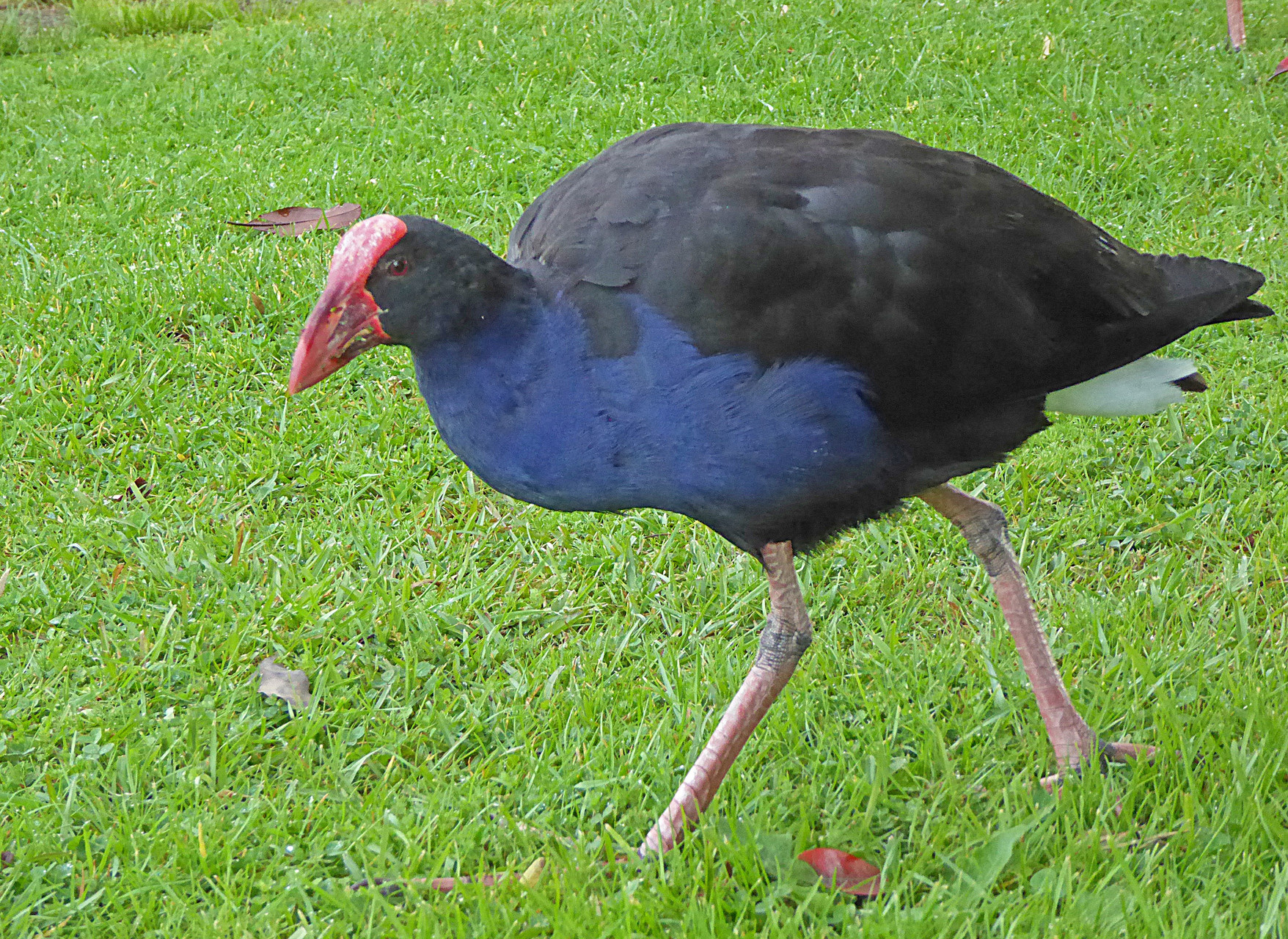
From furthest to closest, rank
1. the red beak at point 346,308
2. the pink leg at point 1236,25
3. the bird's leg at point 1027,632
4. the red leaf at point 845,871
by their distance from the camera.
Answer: the pink leg at point 1236,25
the bird's leg at point 1027,632
the red leaf at point 845,871
the red beak at point 346,308

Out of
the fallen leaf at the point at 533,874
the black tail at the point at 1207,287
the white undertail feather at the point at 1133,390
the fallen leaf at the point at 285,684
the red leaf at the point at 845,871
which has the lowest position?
the fallen leaf at the point at 285,684

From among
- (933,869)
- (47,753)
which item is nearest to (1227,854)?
(933,869)

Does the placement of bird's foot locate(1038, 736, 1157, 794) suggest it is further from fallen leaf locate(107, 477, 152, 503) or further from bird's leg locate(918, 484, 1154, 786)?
fallen leaf locate(107, 477, 152, 503)

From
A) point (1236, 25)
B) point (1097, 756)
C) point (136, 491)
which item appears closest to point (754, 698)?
point (1097, 756)

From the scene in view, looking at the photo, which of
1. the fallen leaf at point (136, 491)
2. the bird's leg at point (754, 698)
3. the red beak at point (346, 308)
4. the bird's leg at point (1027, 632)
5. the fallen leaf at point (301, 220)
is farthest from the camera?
the fallen leaf at point (301, 220)

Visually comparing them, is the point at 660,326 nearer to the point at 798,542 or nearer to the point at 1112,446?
the point at 798,542

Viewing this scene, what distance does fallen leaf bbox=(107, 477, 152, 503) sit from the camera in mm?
3738

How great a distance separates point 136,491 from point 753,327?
7.12ft

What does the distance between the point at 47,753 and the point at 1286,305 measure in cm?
376

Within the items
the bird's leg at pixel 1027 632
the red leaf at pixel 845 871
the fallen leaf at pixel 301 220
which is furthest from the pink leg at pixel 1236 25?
the red leaf at pixel 845 871

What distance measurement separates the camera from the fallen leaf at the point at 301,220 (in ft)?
16.4

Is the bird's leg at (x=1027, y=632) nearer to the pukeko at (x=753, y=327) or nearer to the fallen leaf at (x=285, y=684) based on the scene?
the pukeko at (x=753, y=327)

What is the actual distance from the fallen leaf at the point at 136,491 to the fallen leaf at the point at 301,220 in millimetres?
1428

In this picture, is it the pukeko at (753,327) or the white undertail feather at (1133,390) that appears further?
the white undertail feather at (1133,390)
